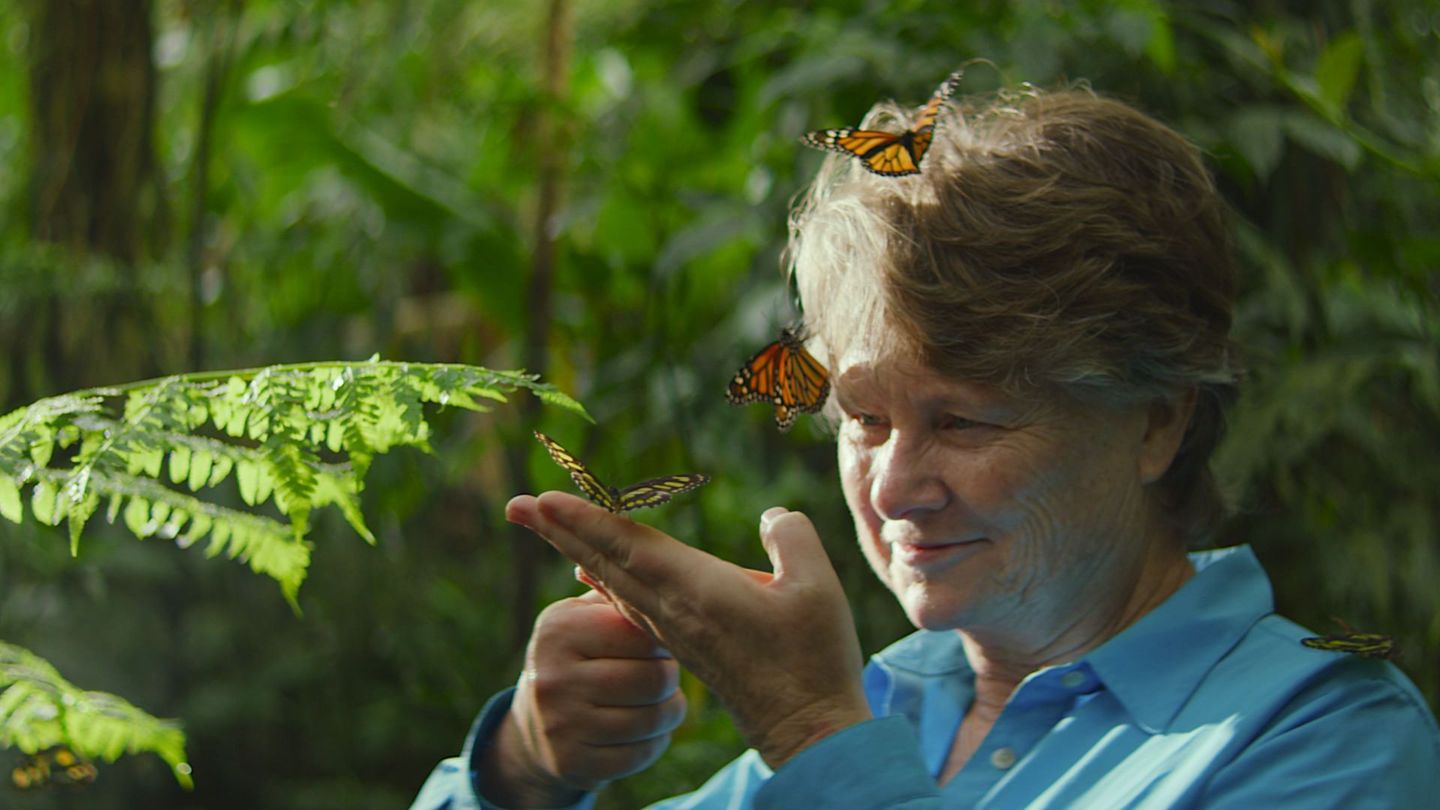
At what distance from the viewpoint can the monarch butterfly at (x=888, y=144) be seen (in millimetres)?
1171

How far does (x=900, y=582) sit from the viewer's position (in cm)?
119

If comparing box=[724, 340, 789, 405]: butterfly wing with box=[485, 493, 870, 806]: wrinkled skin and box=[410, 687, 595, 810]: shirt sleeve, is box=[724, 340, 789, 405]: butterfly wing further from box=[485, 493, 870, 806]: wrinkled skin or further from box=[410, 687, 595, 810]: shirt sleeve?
box=[410, 687, 595, 810]: shirt sleeve

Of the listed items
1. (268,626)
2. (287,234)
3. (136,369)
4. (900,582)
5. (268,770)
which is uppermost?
(287,234)

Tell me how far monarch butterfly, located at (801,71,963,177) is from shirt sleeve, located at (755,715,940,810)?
51cm

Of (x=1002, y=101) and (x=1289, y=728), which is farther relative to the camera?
→ (x=1002, y=101)

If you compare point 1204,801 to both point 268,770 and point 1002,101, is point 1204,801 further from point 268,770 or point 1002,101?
point 268,770

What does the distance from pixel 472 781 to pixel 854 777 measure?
0.45m

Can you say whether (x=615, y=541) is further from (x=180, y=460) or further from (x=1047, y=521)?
(x=1047, y=521)

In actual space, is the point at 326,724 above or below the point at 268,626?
below

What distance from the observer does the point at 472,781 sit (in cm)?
122

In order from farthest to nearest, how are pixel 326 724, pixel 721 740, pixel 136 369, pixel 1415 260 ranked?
pixel 326 724
pixel 136 369
pixel 721 740
pixel 1415 260

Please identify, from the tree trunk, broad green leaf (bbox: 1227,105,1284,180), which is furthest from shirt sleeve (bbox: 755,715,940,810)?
the tree trunk

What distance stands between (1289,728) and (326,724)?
2668 millimetres

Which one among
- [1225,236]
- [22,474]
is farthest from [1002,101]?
[22,474]
